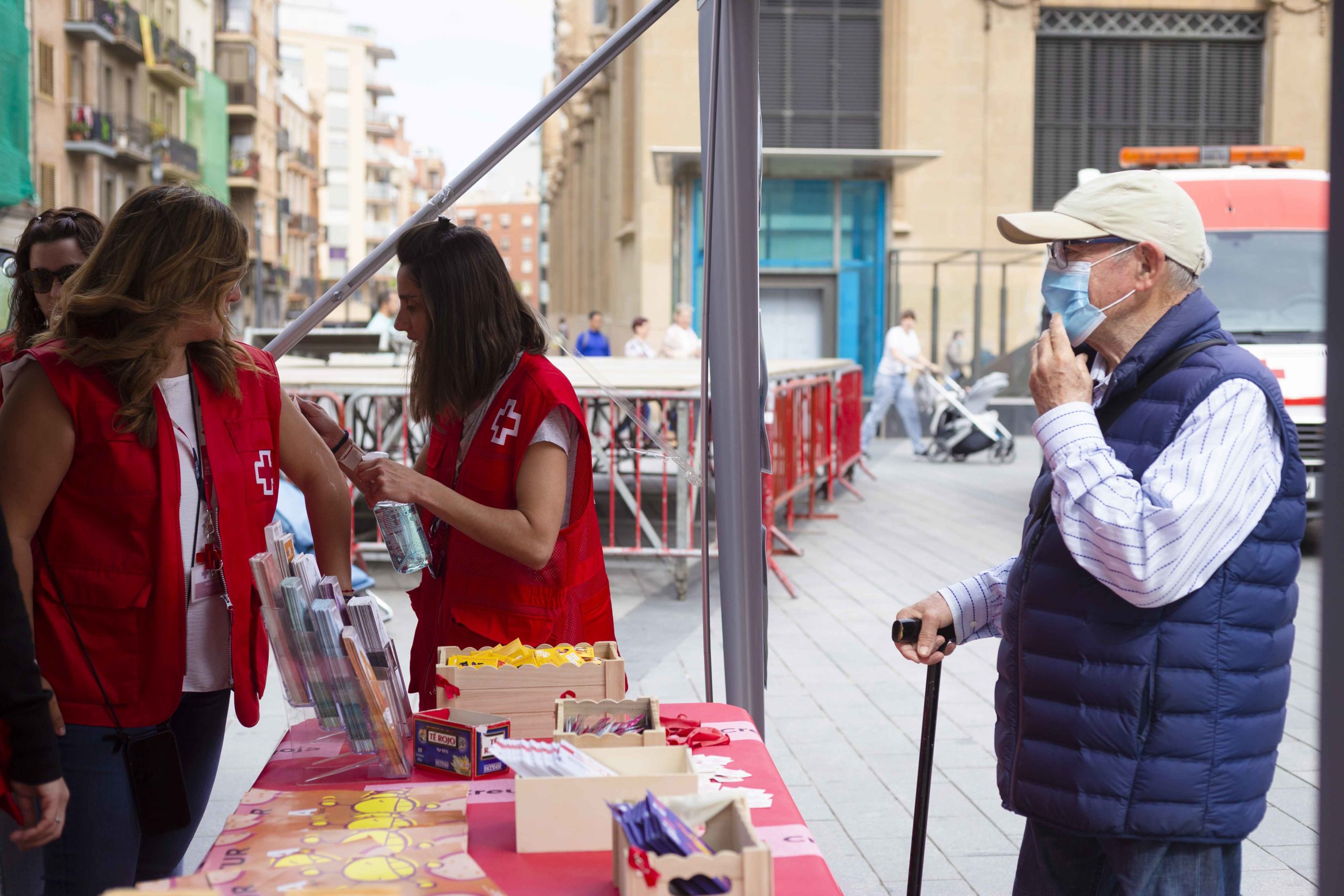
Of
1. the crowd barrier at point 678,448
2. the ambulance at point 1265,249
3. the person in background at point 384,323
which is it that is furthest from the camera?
the person in background at point 384,323

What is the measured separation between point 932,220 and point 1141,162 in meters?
13.1

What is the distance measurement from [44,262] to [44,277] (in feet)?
0.13

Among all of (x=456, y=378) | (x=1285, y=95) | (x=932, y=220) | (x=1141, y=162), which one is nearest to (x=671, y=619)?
(x=456, y=378)

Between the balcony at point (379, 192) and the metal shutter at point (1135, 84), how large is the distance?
97482 mm

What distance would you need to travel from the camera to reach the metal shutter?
2642 centimetres

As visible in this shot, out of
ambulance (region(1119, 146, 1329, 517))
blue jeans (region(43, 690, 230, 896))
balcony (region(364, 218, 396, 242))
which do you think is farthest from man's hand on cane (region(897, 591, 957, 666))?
balcony (region(364, 218, 396, 242))

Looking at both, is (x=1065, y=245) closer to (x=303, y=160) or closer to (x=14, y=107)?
(x=14, y=107)

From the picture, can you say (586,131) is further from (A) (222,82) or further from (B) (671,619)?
(B) (671,619)

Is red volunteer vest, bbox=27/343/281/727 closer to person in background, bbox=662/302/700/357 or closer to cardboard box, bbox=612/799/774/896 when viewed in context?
cardboard box, bbox=612/799/774/896

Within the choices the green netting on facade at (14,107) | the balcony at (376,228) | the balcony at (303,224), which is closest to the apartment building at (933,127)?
the green netting on facade at (14,107)

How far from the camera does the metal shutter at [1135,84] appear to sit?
2642 cm

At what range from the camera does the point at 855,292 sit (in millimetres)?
23828

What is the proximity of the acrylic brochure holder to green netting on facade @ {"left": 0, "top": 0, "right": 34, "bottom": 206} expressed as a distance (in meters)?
4.40

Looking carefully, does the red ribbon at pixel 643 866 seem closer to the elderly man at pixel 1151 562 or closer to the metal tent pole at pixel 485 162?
the elderly man at pixel 1151 562
